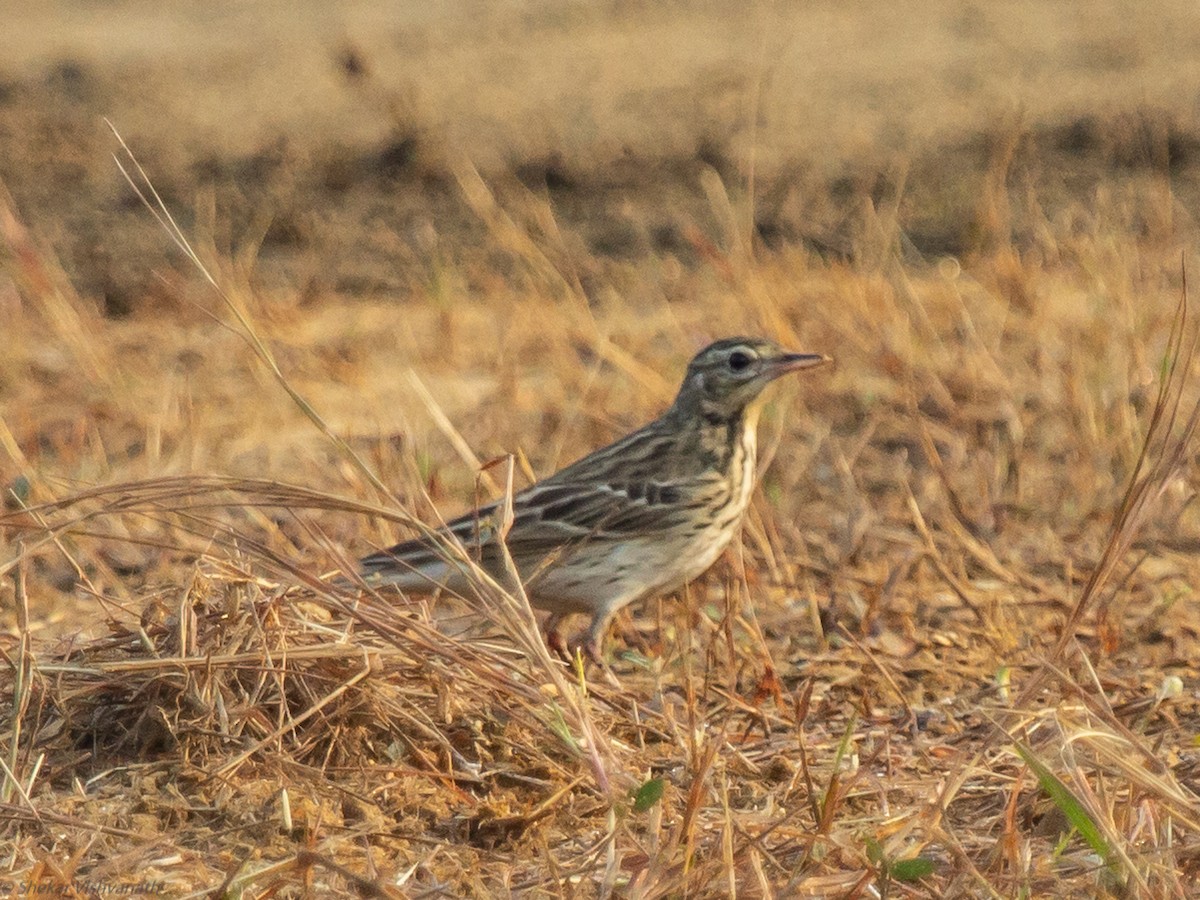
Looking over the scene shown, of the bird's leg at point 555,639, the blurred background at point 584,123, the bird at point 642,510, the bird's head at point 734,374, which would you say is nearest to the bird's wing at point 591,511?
the bird at point 642,510

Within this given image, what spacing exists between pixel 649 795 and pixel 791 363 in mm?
2772

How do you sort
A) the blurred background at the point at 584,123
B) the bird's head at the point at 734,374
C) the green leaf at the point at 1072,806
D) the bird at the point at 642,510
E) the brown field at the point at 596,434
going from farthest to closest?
the blurred background at the point at 584,123, the bird's head at the point at 734,374, the bird at the point at 642,510, the brown field at the point at 596,434, the green leaf at the point at 1072,806

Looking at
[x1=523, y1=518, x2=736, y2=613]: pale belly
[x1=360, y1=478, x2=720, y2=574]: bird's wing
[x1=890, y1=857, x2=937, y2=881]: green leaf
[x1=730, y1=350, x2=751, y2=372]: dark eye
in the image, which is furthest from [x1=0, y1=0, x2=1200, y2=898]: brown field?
[x1=730, y1=350, x2=751, y2=372]: dark eye

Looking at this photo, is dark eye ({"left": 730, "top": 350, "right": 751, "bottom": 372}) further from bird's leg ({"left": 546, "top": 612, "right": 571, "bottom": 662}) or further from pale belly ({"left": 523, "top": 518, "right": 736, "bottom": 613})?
bird's leg ({"left": 546, "top": 612, "right": 571, "bottom": 662})

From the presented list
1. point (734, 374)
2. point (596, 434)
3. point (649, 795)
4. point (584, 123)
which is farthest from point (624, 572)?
point (584, 123)

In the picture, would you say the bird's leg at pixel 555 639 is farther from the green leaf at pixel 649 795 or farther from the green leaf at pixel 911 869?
the green leaf at pixel 911 869

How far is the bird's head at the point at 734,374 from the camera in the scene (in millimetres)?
6164

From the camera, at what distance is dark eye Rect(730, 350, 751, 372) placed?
6.17m

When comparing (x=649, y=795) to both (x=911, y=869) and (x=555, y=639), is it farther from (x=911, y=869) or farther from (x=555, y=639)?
(x=555, y=639)

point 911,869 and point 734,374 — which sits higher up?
point 911,869

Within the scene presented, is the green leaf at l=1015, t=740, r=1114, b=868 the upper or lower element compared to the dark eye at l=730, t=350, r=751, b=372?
upper

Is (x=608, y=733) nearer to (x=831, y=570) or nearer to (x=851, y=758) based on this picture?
(x=851, y=758)

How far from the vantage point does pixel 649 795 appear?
3.52 meters

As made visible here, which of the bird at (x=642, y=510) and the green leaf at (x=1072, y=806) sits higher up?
the green leaf at (x=1072, y=806)
